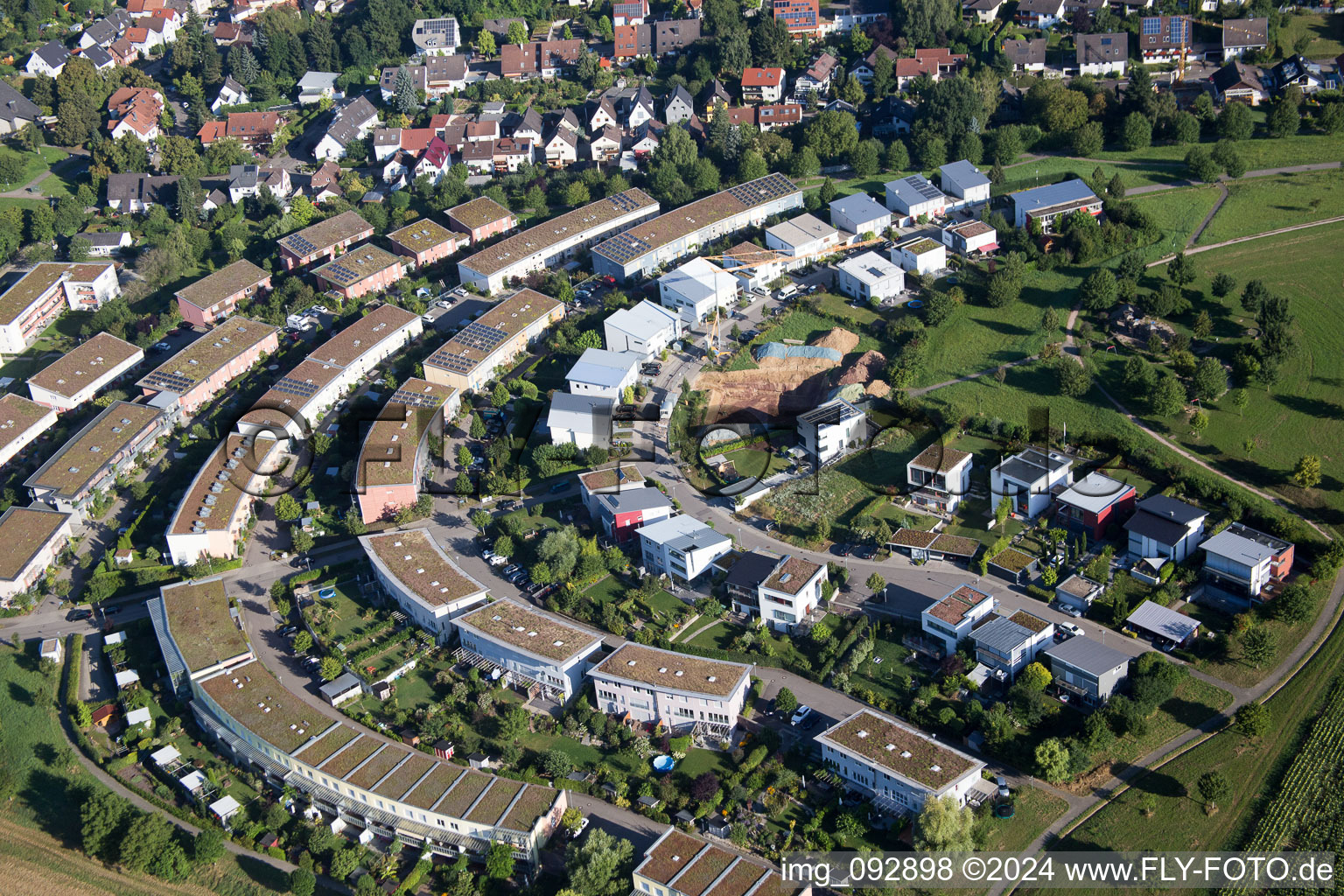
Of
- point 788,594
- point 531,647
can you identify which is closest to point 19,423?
point 531,647

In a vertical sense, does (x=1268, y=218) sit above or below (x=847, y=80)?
below

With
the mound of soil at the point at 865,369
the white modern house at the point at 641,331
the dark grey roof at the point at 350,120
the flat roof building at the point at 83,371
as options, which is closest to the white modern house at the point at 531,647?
the white modern house at the point at 641,331

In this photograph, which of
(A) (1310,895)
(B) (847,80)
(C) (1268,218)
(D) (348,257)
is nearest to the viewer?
(A) (1310,895)

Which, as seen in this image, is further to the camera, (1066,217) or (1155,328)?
(1066,217)

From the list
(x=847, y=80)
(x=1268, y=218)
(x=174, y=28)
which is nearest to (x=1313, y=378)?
(x=1268, y=218)

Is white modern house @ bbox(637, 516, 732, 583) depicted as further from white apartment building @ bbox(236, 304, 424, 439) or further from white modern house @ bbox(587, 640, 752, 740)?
white apartment building @ bbox(236, 304, 424, 439)

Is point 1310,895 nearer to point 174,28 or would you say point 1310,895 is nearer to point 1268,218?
point 1268,218
